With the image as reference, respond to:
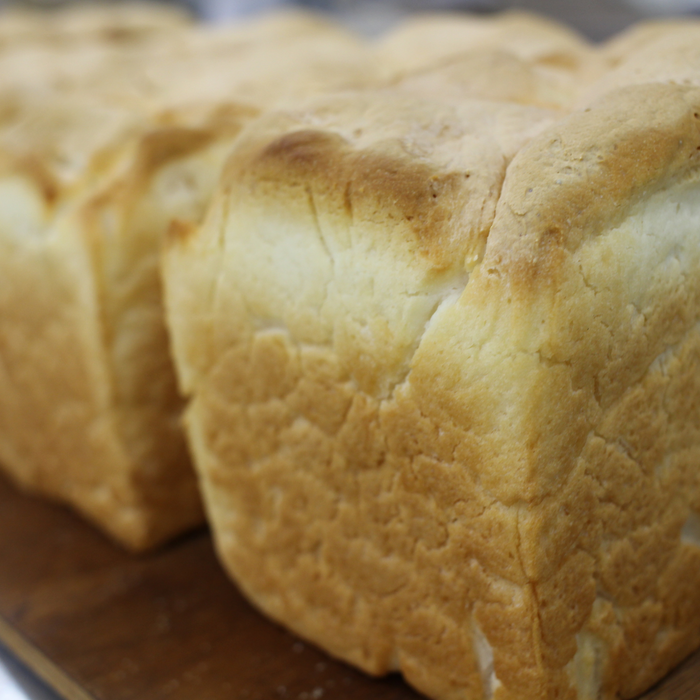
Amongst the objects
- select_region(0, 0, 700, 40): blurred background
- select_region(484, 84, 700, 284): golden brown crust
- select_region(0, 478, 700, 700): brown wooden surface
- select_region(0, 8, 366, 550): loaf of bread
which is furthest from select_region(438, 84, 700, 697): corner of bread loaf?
select_region(0, 0, 700, 40): blurred background

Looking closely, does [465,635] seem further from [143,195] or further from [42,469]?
[42,469]

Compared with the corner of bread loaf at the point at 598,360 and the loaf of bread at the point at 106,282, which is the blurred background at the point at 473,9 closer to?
the loaf of bread at the point at 106,282

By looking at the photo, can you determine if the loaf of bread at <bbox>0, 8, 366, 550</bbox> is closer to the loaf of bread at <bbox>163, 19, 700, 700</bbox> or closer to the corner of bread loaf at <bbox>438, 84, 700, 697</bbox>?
the loaf of bread at <bbox>163, 19, 700, 700</bbox>

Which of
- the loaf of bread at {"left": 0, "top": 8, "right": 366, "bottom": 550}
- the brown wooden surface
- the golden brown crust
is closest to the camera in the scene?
the golden brown crust

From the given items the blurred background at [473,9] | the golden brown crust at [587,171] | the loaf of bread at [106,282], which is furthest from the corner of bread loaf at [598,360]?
the blurred background at [473,9]

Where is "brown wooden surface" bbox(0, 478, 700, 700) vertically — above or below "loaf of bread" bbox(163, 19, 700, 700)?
below

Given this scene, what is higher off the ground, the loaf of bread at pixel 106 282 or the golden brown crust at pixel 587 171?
the golden brown crust at pixel 587 171

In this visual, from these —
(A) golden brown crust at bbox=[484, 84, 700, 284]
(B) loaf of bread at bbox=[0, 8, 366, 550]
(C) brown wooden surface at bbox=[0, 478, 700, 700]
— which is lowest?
(C) brown wooden surface at bbox=[0, 478, 700, 700]
